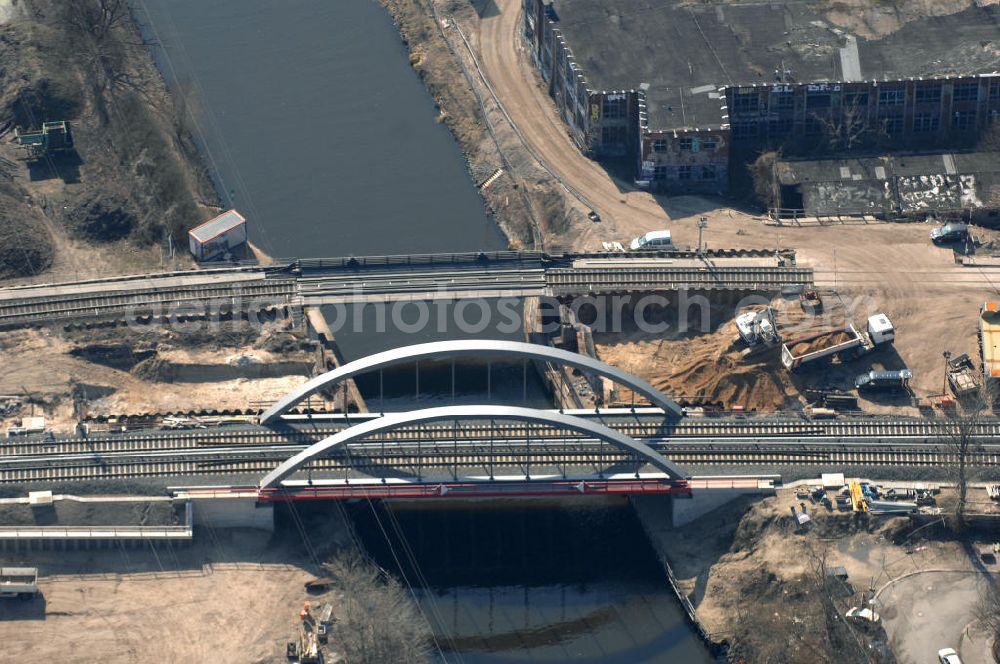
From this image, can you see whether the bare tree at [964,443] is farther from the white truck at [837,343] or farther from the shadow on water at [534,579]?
the shadow on water at [534,579]

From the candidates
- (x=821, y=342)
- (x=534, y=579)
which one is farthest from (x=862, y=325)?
(x=534, y=579)

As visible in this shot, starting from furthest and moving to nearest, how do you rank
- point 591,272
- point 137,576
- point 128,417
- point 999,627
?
point 591,272 < point 128,417 < point 137,576 < point 999,627

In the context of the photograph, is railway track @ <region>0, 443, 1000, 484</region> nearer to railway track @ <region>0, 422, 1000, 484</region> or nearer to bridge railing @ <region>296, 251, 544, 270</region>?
railway track @ <region>0, 422, 1000, 484</region>

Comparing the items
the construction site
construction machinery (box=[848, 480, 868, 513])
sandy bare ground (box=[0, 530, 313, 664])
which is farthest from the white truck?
sandy bare ground (box=[0, 530, 313, 664])

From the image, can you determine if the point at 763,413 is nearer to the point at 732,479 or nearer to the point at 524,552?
the point at 732,479

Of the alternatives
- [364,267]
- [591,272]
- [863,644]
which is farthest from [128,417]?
[863,644]

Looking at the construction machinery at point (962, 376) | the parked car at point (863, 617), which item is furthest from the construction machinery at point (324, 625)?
the construction machinery at point (962, 376)
